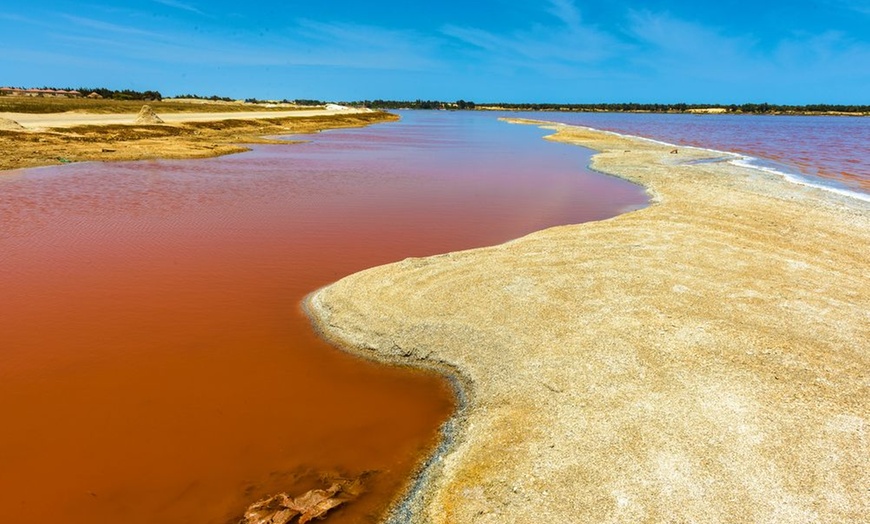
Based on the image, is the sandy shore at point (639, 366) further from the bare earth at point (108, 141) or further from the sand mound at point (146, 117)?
the sand mound at point (146, 117)

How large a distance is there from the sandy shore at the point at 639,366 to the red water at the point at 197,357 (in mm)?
896

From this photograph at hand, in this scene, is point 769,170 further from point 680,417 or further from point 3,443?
point 3,443

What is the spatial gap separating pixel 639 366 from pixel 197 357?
294 inches

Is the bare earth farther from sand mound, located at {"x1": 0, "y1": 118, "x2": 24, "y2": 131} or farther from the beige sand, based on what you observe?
the beige sand

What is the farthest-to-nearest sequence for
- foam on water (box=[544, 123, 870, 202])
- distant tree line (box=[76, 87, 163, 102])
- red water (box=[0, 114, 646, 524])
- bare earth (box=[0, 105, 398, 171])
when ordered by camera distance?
distant tree line (box=[76, 87, 163, 102]), bare earth (box=[0, 105, 398, 171]), foam on water (box=[544, 123, 870, 202]), red water (box=[0, 114, 646, 524])

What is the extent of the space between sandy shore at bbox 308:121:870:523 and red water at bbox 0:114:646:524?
896 millimetres

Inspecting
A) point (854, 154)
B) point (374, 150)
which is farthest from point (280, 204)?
point (854, 154)

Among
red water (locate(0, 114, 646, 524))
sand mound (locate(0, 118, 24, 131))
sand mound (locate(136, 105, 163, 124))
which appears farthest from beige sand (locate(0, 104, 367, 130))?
red water (locate(0, 114, 646, 524))

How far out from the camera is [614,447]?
20.1ft

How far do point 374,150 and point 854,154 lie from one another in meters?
40.1

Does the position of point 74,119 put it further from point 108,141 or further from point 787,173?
point 787,173

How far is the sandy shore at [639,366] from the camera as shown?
217 inches

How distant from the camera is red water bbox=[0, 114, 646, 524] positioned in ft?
20.5

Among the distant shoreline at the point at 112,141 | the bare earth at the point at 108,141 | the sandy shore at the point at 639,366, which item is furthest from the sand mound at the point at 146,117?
the sandy shore at the point at 639,366
